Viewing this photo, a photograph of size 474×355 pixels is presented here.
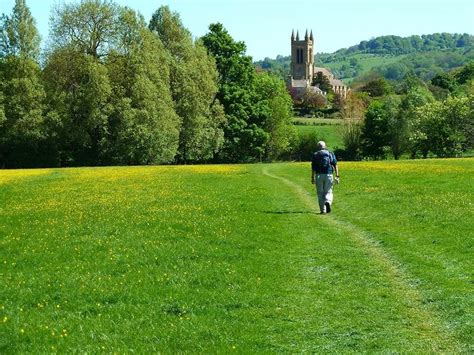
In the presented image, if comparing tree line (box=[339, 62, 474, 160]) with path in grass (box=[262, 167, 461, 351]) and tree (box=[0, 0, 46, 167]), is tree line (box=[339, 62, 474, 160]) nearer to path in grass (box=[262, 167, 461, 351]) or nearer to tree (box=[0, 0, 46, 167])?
tree (box=[0, 0, 46, 167])

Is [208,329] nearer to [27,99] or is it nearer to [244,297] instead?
[244,297]

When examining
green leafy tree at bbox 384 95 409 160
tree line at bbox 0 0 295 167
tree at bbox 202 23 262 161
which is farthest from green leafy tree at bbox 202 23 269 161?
green leafy tree at bbox 384 95 409 160

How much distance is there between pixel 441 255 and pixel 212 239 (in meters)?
5.99

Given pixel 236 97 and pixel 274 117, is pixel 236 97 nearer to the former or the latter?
pixel 236 97

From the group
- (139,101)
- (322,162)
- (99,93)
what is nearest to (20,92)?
(99,93)

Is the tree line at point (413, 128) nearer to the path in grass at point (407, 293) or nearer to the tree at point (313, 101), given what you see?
the tree at point (313, 101)

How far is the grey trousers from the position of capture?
874 inches

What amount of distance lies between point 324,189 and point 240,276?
10.6 meters

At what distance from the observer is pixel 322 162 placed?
22.7m

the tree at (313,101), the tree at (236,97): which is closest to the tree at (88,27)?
the tree at (236,97)

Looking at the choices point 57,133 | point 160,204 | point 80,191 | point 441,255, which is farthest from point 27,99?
point 441,255

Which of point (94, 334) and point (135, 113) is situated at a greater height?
point (135, 113)

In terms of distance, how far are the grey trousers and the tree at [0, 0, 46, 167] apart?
52.7m

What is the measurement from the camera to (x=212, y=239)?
16609mm
